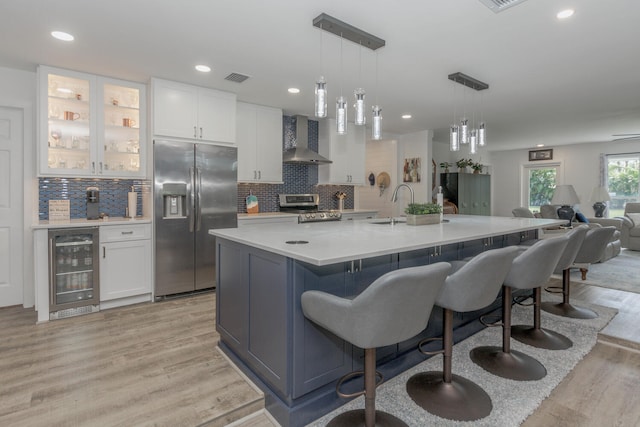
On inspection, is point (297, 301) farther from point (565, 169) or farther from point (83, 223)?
point (565, 169)

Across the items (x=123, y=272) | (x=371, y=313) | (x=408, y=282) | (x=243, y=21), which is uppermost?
(x=243, y=21)

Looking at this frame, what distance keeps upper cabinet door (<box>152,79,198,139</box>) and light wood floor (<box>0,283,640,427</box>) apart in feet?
6.62

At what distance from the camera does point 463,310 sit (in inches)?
75.7

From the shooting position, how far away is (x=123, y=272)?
11.8 ft

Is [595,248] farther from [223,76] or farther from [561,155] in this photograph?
[561,155]

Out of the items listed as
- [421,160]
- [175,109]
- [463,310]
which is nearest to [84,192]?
[175,109]

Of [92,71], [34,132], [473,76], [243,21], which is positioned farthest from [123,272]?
[473,76]

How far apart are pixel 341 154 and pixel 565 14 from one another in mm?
3646

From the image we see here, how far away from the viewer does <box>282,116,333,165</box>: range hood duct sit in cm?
504

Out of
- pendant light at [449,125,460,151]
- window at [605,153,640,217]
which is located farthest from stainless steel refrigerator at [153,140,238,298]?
window at [605,153,640,217]

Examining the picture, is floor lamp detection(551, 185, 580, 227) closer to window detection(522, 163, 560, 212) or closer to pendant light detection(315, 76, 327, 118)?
window detection(522, 163, 560, 212)

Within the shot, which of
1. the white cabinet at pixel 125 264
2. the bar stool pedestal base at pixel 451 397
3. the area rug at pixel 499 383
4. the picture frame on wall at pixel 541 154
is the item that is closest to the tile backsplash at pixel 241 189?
the white cabinet at pixel 125 264

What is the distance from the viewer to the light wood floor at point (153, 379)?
186 cm

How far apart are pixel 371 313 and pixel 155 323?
2461mm
